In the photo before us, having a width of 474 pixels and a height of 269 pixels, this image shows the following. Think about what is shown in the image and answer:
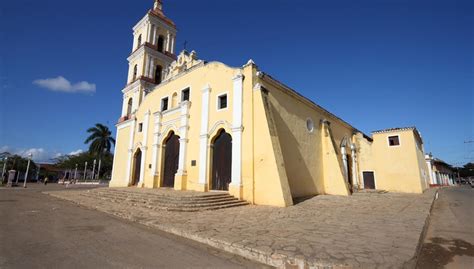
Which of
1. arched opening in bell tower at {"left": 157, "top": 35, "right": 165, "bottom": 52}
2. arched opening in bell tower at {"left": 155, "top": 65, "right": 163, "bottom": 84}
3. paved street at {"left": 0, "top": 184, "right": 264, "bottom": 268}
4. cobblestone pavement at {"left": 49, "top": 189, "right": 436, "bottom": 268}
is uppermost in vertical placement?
arched opening in bell tower at {"left": 157, "top": 35, "right": 165, "bottom": 52}

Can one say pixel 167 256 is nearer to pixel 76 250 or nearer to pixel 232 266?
pixel 232 266

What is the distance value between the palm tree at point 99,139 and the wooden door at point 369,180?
4179 centimetres

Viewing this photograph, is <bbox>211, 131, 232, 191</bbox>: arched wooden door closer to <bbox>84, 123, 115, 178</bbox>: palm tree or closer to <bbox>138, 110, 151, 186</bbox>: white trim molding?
<bbox>138, 110, 151, 186</bbox>: white trim molding

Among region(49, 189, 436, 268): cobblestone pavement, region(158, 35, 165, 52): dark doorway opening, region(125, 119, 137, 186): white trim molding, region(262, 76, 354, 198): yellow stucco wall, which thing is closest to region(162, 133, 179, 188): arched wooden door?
region(125, 119, 137, 186): white trim molding

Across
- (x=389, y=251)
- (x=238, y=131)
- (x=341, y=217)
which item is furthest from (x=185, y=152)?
(x=389, y=251)

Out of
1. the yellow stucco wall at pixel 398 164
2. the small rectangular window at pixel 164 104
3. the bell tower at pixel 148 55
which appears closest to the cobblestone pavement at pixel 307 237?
the small rectangular window at pixel 164 104

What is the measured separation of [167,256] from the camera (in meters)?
4.12

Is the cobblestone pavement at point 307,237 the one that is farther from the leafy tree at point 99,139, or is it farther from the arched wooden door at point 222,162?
the leafy tree at point 99,139

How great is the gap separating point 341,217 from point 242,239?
4.24 metres

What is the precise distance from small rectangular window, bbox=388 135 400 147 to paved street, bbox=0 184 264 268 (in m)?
22.8

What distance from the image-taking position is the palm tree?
134 ft

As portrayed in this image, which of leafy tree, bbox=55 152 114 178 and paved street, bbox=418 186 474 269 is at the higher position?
leafy tree, bbox=55 152 114 178

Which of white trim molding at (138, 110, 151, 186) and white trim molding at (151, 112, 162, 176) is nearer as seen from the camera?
white trim molding at (151, 112, 162, 176)

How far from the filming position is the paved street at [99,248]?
147 inches
